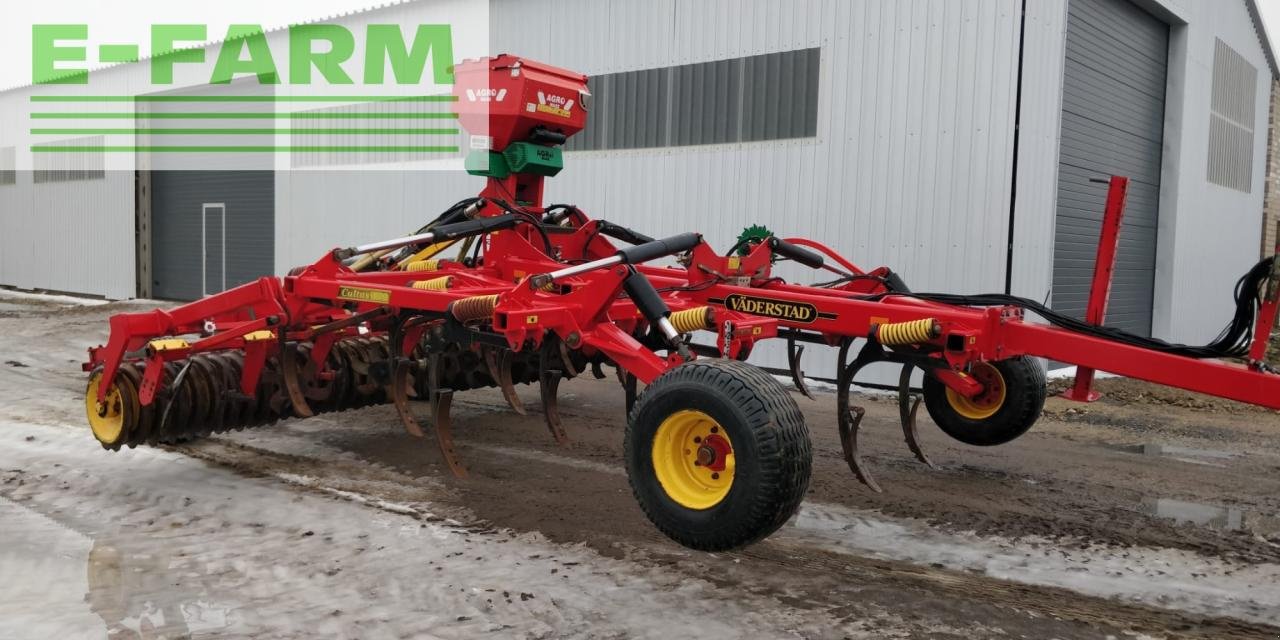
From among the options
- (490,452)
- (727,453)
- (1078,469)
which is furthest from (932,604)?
(490,452)

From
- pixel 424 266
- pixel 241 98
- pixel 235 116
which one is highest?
pixel 241 98

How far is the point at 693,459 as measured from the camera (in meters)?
3.67

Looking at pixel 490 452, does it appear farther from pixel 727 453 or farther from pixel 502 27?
pixel 502 27

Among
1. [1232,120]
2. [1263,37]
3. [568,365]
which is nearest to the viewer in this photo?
[568,365]

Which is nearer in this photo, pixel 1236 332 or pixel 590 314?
pixel 1236 332

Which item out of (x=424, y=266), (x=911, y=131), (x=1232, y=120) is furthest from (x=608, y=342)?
(x=1232, y=120)

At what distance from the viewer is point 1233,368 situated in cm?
353

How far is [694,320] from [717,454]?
2.67 ft

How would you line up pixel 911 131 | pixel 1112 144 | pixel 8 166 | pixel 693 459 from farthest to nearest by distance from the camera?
1. pixel 8 166
2. pixel 1112 144
3. pixel 911 131
4. pixel 693 459

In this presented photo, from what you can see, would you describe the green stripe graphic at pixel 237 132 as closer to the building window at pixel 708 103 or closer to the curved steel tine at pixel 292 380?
the building window at pixel 708 103

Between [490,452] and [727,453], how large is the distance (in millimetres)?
2646

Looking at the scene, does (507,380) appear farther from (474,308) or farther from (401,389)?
(474,308)

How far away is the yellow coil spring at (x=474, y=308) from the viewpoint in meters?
4.36

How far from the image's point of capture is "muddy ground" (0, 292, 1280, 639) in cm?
343
